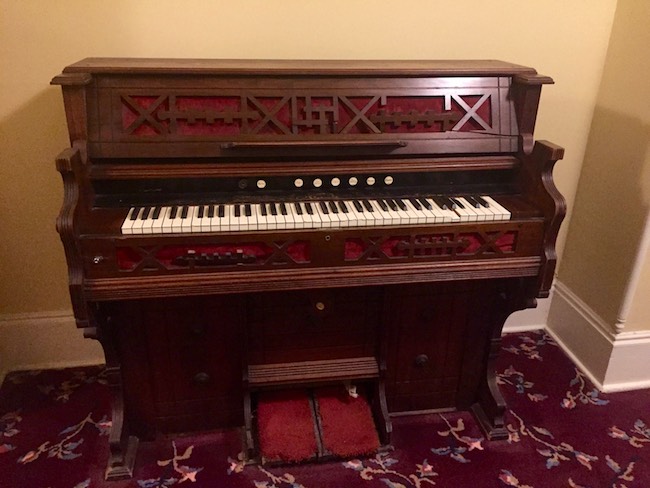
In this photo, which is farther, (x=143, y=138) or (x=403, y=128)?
(x=403, y=128)

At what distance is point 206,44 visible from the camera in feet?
6.12

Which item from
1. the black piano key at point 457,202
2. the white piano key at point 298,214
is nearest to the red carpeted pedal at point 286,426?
the white piano key at point 298,214

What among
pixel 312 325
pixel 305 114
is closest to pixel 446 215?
pixel 305 114

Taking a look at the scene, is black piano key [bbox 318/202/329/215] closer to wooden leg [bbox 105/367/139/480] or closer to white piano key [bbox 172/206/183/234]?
white piano key [bbox 172/206/183/234]

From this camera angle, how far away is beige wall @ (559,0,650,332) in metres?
1.93

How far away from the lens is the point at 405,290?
1802mm

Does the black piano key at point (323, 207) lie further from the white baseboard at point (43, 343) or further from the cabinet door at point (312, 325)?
the white baseboard at point (43, 343)

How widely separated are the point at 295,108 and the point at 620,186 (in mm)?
1286

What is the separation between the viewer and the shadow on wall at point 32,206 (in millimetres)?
1866

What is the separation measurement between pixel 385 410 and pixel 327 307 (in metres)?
0.42

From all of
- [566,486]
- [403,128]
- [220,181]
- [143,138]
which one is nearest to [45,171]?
[143,138]

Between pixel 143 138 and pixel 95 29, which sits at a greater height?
pixel 95 29

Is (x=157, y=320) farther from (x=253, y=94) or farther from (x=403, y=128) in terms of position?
(x=403, y=128)

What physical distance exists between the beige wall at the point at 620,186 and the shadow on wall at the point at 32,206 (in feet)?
6.47
